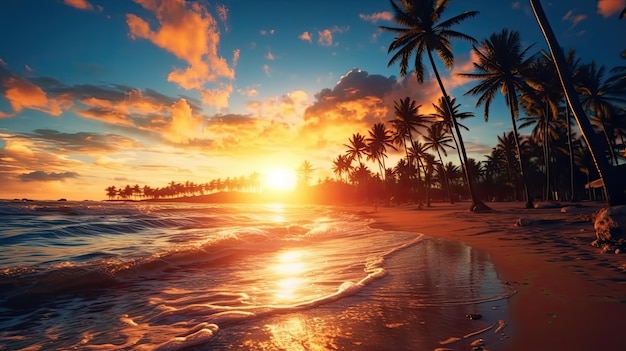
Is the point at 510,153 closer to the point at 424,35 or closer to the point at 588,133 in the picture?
the point at 424,35

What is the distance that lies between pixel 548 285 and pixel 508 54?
2602 cm

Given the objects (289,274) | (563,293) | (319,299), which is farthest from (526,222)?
(319,299)

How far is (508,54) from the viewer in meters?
24.6

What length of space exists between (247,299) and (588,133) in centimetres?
1238

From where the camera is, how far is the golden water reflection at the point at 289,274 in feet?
15.7

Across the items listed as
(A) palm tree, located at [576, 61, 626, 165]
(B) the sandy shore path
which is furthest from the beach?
(A) palm tree, located at [576, 61, 626, 165]

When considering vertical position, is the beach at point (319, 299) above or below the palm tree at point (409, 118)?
below

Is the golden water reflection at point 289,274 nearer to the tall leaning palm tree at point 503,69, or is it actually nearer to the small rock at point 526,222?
the small rock at point 526,222

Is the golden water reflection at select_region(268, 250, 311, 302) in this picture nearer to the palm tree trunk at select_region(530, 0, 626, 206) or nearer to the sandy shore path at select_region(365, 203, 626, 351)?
the sandy shore path at select_region(365, 203, 626, 351)

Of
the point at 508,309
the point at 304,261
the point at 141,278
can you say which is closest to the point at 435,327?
the point at 508,309

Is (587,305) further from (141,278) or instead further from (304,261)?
(141,278)

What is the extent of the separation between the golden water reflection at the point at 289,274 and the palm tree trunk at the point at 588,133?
34.2 feet

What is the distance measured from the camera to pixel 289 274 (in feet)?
20.6

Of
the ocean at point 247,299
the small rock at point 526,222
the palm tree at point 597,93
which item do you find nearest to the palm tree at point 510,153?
the palm tree at point 597,93
